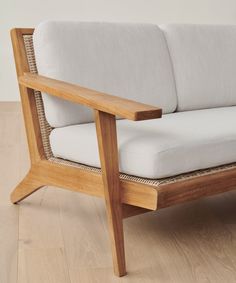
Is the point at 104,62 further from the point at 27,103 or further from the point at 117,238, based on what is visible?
the point at 117,238

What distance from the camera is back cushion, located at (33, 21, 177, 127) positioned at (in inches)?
70.6

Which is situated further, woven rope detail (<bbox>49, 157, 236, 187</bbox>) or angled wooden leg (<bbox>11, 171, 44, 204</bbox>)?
angled wooden leg (<bbox>11, 171, 44, 204</bbox>)

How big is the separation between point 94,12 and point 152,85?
3.13m

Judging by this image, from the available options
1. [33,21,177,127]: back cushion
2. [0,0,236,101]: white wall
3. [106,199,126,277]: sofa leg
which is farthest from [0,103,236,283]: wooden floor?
[0,0,236,101]: white wall

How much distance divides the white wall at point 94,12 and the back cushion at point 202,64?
110 inches

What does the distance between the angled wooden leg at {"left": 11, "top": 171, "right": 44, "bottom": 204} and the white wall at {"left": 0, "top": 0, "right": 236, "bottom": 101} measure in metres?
3.06

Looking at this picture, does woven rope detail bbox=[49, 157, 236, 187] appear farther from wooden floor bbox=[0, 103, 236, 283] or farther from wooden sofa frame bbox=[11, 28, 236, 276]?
wooden floor bbox=[0, 103, 236, 283]

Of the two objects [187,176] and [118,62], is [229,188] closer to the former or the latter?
[187,176]

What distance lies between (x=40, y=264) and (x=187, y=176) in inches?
20.1

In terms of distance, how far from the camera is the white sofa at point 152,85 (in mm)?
1471

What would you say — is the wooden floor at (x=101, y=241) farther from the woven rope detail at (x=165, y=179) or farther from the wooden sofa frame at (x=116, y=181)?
the woven rope detail at (x=165, y=179)

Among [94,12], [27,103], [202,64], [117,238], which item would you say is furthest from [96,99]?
[94,12]

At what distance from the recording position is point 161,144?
1420 millimetres

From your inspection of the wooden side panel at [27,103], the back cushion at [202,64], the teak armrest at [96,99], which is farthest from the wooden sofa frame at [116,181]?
the back cushion at [202,64]
